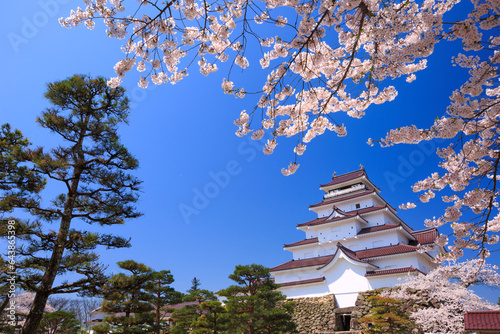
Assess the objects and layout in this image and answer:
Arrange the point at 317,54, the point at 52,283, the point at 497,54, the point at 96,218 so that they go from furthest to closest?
the point at 96,218, the point at 52,283, the point at 317,54, the point at 497,54

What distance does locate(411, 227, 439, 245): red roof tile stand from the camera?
58.7 feet

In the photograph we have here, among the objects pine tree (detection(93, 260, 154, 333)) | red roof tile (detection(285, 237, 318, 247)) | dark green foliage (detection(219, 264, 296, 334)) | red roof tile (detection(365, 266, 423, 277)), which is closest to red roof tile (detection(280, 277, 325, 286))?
red roof tile (detection(365, 266, 423, 277))

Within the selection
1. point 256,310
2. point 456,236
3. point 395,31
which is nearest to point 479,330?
point 456,236

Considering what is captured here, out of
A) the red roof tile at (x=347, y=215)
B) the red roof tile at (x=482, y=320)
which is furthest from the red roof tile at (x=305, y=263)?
the red roof tile at (x=482, y=320)

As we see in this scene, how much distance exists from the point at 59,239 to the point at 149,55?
5.21 metres

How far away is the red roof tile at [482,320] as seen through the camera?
22.0 feet

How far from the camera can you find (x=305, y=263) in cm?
1825

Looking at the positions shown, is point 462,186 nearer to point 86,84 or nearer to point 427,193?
point 427,193

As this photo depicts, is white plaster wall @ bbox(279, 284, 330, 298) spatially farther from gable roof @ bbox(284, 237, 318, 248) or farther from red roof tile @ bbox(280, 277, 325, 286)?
gable roof @ bbox(284, 237, 318, 248)

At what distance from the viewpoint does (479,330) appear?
22.2 ft

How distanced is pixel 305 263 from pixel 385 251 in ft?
16.2

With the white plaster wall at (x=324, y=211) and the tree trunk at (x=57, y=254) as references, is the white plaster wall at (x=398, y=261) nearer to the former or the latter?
the white plaster wall at (x=324, y=211)

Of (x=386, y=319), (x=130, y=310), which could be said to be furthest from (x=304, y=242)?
(x=130, y=310)

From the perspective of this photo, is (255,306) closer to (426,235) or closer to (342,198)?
(342,198)
